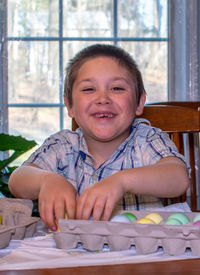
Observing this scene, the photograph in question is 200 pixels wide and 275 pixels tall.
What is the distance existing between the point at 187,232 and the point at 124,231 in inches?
3.2

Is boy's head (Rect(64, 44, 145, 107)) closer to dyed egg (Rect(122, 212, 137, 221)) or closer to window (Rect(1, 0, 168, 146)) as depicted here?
dyed egg (Rect(122, 212, 137, 221))

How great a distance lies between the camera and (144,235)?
2.02 ft

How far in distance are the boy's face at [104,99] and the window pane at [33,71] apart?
155cm

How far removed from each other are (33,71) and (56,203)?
210 centimetres

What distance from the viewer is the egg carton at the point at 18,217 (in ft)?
2.32

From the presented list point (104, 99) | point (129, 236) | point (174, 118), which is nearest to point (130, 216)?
point (129, 236)

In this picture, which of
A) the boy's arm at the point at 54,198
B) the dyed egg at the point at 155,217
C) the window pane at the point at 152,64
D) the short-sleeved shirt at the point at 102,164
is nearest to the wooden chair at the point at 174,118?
the short-sleeved shirt at the point at 102,164

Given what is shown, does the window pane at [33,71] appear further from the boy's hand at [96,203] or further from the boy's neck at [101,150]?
the boy's hand at [96,203]

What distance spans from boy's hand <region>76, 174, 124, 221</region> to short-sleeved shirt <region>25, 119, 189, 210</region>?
50 centimetres

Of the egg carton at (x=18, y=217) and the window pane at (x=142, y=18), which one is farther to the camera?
the window pane at (x=142, y=18)

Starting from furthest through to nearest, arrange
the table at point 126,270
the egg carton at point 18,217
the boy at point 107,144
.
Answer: the boy at point 107,144 < the egg carton at point 18,217 < the table at point 126,270

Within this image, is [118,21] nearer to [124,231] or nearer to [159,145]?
[159,145]

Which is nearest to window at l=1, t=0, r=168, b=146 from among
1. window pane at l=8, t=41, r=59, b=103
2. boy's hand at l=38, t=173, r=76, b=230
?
window pane at l=8, t=41, r=59, b=103

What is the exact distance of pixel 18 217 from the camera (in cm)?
80
